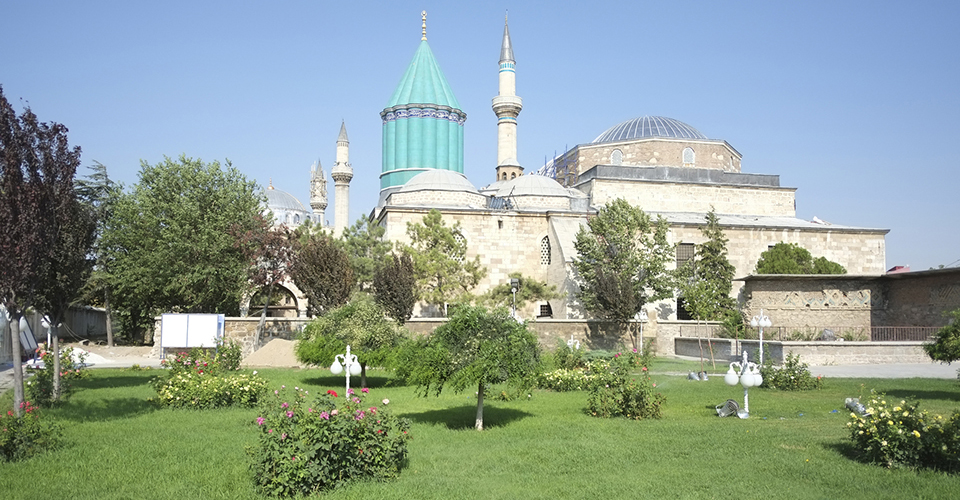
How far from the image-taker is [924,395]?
11.1 metres

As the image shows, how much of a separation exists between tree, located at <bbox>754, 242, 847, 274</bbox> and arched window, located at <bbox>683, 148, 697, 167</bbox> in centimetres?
630

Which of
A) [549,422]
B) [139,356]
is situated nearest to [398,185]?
[139,356]

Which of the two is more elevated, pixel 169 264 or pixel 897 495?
pixel 169 264

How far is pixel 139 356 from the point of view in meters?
22.0

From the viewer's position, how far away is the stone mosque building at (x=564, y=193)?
1125 inches

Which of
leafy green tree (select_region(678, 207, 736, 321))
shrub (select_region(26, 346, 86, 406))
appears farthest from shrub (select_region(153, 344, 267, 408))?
leafy green tree (select_region(678, 207, 736, 321))

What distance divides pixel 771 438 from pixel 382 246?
64.1 feet

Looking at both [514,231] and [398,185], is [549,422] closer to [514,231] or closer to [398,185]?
[514,231]

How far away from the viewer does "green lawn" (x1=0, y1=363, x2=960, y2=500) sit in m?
5.73

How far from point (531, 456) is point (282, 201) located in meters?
57.3

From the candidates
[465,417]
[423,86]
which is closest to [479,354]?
[465,417]

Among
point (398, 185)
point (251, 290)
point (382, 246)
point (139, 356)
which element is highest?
point (398, 185)

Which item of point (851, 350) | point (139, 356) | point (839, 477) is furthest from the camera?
point (139, 356)

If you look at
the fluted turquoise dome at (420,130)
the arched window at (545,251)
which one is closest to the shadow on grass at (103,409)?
the arched window at (545,251)
